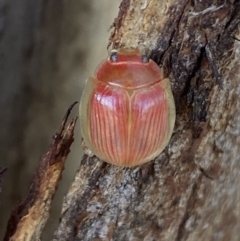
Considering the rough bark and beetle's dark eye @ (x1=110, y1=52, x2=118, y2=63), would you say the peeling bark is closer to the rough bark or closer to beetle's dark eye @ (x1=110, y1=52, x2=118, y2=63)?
the rough bark

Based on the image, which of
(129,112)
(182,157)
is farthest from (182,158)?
(129,112)

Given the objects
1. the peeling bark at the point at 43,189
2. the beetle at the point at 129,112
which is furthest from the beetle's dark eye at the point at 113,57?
the peeling bark at the point at 43,189

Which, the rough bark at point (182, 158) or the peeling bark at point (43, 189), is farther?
the peeling bark at point (43, 189)

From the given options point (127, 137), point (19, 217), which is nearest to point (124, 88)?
Answer: point (127, 137)

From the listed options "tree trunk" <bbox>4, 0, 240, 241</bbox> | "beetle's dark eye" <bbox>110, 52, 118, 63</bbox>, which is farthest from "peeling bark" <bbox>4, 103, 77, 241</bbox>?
"beetle's dark eye" <bbox>110, 52, 118, 63</bbox>

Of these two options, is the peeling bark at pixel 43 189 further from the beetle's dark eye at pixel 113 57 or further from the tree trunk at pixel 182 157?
the beetle's dark eye at pixel 113 57

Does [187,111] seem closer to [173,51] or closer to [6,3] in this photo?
[173,51]
